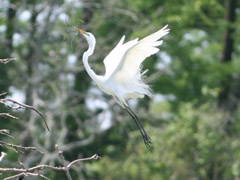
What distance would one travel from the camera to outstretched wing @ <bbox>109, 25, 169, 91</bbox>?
18.3ft

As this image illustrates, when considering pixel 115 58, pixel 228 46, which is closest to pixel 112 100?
pixel 228 46

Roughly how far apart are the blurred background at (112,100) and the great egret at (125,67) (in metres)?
5.31

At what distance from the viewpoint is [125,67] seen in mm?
5805

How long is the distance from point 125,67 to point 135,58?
0.12 m

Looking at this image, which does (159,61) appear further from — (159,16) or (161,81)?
(159,16)

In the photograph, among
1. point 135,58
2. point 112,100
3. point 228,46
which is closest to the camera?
point 135,58

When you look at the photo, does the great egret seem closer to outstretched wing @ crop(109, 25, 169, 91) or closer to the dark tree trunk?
outstretched wing @ crop(109, 25, 169, 91)

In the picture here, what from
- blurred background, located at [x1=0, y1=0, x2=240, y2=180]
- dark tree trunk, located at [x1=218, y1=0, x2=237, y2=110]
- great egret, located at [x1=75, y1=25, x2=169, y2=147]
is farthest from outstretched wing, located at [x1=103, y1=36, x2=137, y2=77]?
dark tree trunk, located at [x1=218, y1=0, x2=237, y2=110]

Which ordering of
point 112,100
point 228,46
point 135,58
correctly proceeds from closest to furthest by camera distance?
point 135,58, point 112,100, point 228,46

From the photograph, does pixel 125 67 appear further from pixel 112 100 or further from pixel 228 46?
pixel 228 46

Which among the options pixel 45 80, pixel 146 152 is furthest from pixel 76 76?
pixel 146 152

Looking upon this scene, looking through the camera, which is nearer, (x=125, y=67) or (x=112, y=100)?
(x=125, y=67)

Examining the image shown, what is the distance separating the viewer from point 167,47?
52.3 feet

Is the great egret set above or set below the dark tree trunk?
above
